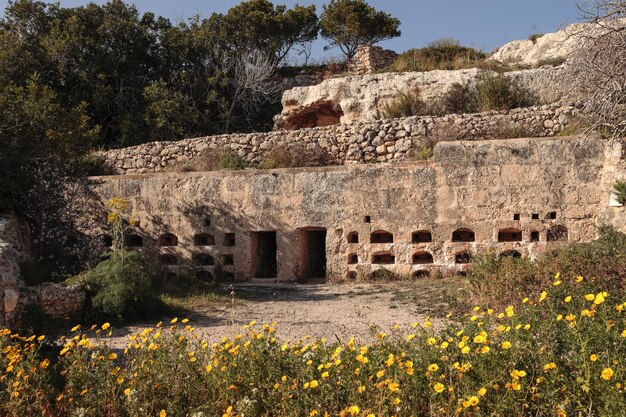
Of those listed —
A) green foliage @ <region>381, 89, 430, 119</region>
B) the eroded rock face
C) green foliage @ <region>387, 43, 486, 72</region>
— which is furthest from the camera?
green foliage @ <region>387, 43, 486, 72</region>

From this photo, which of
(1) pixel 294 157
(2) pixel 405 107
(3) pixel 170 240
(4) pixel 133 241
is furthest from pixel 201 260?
(2) pixel 405 107

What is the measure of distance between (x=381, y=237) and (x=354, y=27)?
54.8ft

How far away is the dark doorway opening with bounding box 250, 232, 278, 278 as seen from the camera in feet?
40.7

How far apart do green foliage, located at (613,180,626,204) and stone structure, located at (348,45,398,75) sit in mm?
13538

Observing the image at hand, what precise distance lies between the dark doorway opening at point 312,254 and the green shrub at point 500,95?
598 cm

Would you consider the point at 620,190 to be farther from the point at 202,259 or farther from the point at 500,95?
the point at 202,259

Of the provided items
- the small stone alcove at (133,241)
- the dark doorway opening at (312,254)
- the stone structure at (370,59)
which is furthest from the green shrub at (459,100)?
the small stone alcove at (133,241)

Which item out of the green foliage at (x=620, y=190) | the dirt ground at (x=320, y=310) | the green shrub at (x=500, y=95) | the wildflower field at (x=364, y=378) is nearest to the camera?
the wildflower field at (x=364, y=378)

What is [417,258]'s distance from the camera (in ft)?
38.6

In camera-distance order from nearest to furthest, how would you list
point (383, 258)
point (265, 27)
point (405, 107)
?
1. point (383, 258)
2. point (405, 107)
3. point (265, 27)

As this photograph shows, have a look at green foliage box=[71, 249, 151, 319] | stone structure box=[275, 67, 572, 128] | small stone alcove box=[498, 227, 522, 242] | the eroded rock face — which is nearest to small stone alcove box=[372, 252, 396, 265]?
small stone alcove box=[498, 227, 522, 242]

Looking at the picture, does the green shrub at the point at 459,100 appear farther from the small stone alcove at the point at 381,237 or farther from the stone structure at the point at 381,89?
the small stone alcove at the point at 381,237

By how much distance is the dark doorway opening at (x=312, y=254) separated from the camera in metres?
12.2

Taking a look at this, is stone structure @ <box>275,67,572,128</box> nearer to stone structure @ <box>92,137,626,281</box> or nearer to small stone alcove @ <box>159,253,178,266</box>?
stone structure @ <box>92,137,626,281</box>
